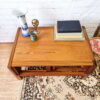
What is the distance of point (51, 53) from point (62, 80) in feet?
1.53

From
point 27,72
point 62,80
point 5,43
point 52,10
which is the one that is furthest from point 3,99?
point 52,10

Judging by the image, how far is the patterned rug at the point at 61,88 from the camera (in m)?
1.27

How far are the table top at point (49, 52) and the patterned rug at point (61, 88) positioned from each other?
43 centimetres

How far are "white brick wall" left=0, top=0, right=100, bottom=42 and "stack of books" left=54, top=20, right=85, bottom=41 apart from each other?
160 millimetres

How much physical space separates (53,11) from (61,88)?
0.87 m

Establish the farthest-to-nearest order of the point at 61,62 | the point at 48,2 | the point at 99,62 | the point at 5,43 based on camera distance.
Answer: the point at 5,43, the point at 99,62, the point at 48,2, the point at 61,62

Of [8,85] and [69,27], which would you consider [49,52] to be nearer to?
[69,27]

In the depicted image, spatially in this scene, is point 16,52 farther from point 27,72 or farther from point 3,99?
point 3,99

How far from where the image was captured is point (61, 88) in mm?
1322

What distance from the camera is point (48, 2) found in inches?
45.6

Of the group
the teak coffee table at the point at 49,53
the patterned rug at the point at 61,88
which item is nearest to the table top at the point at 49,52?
the teak coffee table at the point at 49,53

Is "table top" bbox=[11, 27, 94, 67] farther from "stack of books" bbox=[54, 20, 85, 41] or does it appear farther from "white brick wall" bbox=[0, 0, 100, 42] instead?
"white brick wall" bbox=[0, 0, 100, 42]

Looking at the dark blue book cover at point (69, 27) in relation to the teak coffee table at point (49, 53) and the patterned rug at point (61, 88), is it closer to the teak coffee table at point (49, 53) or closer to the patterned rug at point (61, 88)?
the teak coffee table at point (49, 53)

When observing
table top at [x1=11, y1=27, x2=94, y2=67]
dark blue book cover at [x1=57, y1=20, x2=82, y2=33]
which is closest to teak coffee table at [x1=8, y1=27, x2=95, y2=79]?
table top at [x1=11, y1=27, x2=94, y2=67]
